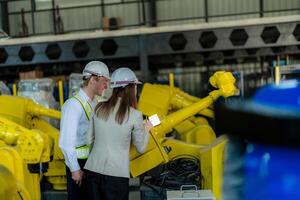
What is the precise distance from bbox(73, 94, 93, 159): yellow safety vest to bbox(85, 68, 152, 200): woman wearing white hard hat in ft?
0.75

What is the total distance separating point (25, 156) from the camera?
163 inches

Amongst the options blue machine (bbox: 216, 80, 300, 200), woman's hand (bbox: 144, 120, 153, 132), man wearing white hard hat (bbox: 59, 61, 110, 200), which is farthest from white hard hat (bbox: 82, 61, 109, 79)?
blue machine (bbox: 216, 80, 300, 200)

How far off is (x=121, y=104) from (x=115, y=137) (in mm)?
268

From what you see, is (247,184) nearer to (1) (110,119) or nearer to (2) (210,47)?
(1) (110,119)

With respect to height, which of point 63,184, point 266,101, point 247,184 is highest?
point 266,101

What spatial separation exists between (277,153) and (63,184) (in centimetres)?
499

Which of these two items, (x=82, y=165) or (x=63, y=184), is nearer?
(x=82, y=165)

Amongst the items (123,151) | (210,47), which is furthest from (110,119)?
(210,47)

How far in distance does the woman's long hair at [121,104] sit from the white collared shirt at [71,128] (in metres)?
0.24

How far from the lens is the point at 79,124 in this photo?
4.12m

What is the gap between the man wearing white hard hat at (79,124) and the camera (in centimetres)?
391

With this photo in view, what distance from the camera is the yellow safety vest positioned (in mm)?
4077

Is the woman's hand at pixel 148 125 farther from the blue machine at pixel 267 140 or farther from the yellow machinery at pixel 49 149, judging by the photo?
the blue machine at pixel 267 140

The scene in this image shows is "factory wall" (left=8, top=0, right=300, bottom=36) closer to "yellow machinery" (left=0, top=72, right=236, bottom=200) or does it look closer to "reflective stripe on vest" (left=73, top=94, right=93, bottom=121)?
"yellow machinery" (left=0, top=72, right=236, bottom=200)
